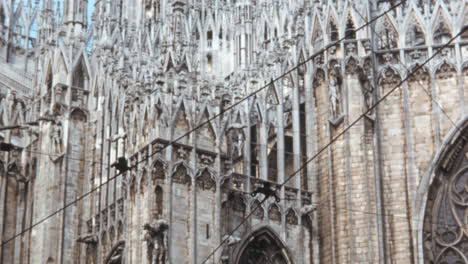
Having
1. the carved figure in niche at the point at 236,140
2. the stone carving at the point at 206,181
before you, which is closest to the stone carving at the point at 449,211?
the carved figure in niche at the point at 236,140

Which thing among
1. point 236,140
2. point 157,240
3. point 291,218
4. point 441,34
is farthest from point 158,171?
point 441,34

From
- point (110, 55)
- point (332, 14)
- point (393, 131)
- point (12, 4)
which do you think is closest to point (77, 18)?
point (110, 55)

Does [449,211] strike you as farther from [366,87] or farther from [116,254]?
[116,254]

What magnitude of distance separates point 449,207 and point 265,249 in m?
5.65

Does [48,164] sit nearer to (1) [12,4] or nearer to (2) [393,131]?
(2) [393,131]

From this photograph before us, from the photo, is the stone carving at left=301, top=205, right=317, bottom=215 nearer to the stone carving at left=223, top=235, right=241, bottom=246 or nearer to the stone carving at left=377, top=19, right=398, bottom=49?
the stone carving at left=223, top=235, right=241, bottom=246

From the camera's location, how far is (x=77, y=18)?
3997 centimetres

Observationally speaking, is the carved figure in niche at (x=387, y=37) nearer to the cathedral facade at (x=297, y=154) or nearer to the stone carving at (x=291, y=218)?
the cathedral facade at (x=297, y=154)

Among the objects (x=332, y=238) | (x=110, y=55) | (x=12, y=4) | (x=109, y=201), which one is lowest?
(x=332, y=238)

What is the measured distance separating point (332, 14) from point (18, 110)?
1490cm

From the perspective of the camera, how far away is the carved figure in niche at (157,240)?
27.7 metres

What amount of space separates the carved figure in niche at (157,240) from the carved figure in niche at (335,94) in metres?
6.72

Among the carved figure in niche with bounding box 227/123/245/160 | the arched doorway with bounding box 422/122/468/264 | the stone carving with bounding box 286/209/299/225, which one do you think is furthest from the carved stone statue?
the arched doorway with bounding box 422/122/468/264

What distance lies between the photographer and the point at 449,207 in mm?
30422
